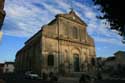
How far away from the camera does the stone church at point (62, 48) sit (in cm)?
3944

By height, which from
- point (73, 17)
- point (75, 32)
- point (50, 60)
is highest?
point (73, 17)

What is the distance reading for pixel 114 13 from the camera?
43.0ft

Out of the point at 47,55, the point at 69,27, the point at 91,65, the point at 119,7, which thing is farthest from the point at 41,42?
the point at 119,7

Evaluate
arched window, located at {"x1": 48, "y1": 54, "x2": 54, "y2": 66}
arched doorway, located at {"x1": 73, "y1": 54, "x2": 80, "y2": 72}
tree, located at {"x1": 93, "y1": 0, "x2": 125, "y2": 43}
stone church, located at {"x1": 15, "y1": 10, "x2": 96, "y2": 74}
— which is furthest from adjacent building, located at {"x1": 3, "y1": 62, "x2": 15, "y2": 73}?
tree, located at {"x1": 93, "y1": 0, "x2": 125, "y2": 43}

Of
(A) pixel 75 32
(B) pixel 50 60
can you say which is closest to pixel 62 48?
(B) pixel 50 60

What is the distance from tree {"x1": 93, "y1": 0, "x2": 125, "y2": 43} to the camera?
40.9 feet

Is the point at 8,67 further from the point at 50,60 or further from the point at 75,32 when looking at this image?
the point at 50,60

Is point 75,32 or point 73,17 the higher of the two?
point 73,17

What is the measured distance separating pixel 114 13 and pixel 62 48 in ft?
96.7

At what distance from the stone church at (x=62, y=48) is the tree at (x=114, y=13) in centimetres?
2520

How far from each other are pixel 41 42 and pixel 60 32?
18.8 feet

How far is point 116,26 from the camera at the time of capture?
14.4 metres

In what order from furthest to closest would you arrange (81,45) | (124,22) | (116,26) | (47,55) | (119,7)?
(81,45) < (47,55) < (116,26) < (124,22) < (119,7)

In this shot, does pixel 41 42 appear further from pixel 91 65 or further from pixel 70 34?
pixel 91 65
